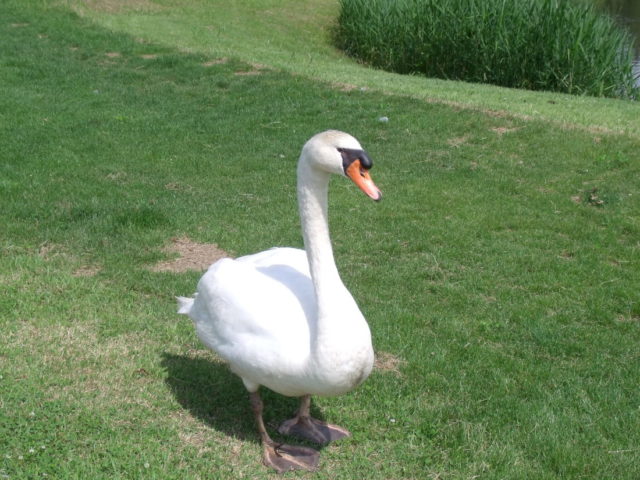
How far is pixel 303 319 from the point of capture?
11.9 ft

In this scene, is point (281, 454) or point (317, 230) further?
point (281, 454)

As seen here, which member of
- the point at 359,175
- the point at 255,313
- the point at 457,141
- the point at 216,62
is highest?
the point at 359,175

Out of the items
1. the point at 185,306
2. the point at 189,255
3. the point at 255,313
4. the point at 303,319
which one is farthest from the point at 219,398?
the point at 189,255

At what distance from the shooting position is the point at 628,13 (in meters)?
24.8

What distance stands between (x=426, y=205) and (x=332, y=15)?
15480 millimetres

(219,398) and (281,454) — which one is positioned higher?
(281,454)

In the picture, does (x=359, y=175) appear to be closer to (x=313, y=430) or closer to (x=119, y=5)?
(x=313, y=430)

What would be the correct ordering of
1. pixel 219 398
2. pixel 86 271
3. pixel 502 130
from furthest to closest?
pixel 502 130, pixel 86 271, pixel 219 398

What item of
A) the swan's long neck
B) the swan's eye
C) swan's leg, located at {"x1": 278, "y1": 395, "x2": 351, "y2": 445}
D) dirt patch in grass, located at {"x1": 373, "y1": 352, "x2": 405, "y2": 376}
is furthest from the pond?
the swan's eye

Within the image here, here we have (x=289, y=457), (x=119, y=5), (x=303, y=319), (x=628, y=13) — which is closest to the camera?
(x=303, y=319)

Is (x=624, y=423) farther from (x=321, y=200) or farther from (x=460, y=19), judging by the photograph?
(x=460, y=19)

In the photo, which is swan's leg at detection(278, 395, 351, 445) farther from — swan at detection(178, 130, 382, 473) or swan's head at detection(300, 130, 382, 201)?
swan's head at detection(300, 130, 382, 201)

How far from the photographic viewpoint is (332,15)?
2191 centimetres

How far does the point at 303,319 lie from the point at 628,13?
24.8 meters
